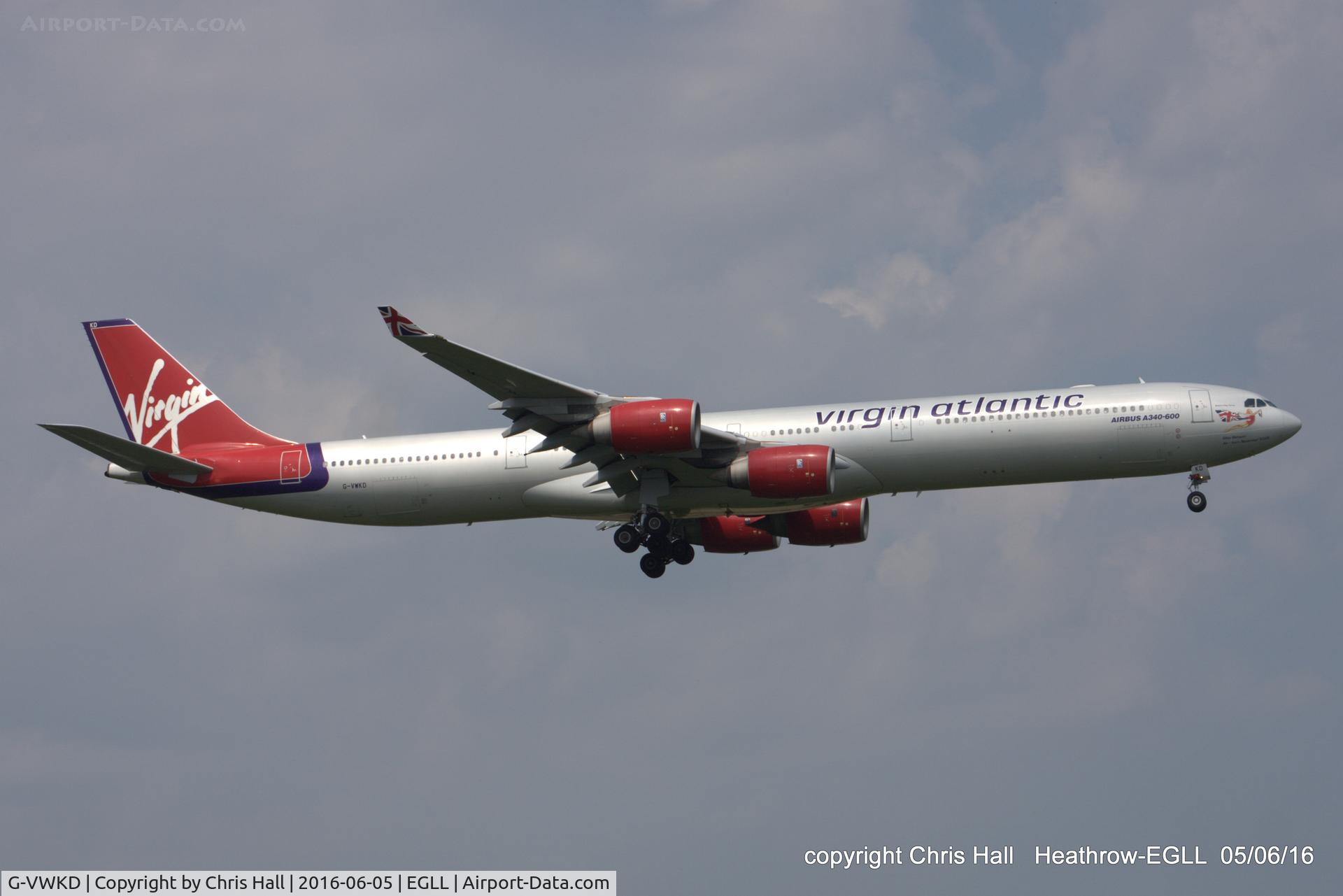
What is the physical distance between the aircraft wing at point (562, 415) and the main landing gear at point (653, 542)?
1.15 meters

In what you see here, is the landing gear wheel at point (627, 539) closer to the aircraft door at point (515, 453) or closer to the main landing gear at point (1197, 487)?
the aircraft door at point (515, 453)

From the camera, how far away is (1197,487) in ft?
154

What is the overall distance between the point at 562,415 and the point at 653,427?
9.56ft

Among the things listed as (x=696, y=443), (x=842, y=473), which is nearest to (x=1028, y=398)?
(x=842, y=473)

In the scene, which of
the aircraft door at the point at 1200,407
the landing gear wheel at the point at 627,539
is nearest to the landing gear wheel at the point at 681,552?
the landing gear wheel at the point at 627,539

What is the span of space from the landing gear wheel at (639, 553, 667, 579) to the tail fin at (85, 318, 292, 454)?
12.9 meters

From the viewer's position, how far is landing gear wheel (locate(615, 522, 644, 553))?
1945 inches

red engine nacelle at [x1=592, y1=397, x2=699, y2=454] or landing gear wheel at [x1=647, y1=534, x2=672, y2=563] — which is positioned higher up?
red engine nacelle at [x1=592, y1=397, x2=699, y2=454]

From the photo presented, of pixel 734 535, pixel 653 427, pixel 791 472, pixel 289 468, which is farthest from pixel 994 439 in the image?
pixel 289 468

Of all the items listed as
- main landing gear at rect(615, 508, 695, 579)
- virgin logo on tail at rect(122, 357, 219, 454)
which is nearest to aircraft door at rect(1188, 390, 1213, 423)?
main landing gear at rect(615, 508, 695, 579)

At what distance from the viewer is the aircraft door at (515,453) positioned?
49.5 m

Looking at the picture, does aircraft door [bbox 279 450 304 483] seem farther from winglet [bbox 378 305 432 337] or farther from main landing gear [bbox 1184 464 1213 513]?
main landing gear [bbox 1184 464 1213 513]

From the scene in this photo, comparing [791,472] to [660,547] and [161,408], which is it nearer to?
[660,547]

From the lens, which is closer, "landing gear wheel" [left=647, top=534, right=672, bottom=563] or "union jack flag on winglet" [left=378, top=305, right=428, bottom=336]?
"union jack flag on winglet" [left=378, top=305, right=428, bottom=336]
